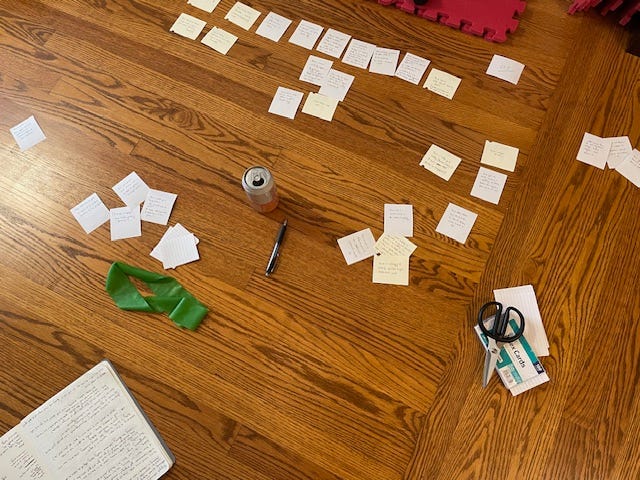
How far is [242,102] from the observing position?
1754mm

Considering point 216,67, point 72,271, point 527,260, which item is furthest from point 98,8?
point 527,260

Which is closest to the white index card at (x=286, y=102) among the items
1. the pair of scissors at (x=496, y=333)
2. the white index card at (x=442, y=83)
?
the white index card at (x=442, y=83)

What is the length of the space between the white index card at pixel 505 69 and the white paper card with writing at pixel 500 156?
0.27 metres

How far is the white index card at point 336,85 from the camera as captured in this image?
5.75 ft

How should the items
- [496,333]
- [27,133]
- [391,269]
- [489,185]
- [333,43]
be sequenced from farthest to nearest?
1. [333,43]
2. [27,133]
3. [489,185]
4. [391,269]
5. [496,333]

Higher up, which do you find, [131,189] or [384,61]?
[384,61]

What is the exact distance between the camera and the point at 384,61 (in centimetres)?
180

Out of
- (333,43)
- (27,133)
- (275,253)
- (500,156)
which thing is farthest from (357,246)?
(27,133)

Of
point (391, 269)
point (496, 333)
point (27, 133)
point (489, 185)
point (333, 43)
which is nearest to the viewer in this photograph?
point (496, 333)

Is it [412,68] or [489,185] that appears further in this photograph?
[412,68]

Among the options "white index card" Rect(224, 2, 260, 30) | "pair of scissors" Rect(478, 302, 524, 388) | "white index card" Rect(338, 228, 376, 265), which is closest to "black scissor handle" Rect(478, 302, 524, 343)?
"pair of scissors" Rect(478, 302, 524, 388)

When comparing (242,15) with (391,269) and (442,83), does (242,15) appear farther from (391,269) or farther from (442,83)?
(391,269)

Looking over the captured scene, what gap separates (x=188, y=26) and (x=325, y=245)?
3.25 ft

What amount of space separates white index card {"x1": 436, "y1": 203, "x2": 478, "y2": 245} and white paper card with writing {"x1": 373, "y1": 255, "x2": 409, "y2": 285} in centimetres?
16
